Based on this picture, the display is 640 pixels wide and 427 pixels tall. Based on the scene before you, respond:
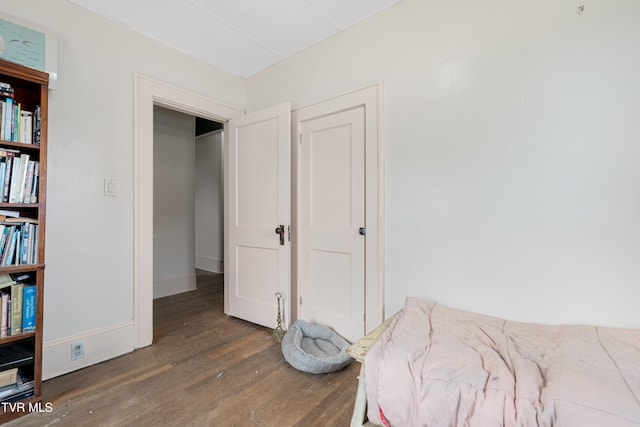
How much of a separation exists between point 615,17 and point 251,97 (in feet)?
8.84

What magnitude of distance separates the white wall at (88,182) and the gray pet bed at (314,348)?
1279 mm

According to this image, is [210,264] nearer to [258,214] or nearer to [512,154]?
[258,214]

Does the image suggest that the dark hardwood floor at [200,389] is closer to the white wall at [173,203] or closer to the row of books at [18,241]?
the row of books at [18,241]

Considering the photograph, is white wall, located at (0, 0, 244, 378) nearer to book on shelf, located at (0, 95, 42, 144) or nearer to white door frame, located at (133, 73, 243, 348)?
white door frame, located at (133, 73, 243, 348)

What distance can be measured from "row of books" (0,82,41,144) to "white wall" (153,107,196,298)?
1.96 m

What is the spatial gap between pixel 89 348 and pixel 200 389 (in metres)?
0.94

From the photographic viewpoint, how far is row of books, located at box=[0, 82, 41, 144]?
147 centimetres

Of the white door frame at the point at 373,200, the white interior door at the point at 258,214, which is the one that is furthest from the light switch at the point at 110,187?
the white door frame at the point at 373,200

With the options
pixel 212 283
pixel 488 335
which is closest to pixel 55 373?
pixel 212 283

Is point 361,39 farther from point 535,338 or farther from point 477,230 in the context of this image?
point 535,338

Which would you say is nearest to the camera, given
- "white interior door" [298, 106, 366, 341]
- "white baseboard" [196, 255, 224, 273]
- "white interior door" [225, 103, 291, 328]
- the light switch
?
the light switch

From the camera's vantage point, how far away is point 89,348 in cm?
193

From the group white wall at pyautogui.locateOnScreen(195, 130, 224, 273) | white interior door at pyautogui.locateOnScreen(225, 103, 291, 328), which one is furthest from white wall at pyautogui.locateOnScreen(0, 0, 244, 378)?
white wall at pyautogui.locateOnScreen(195, 130, 224, 273)

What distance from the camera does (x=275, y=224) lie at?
246 cm
